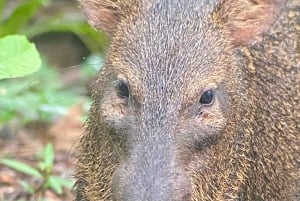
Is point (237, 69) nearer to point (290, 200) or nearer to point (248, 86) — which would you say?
point (248, 86)

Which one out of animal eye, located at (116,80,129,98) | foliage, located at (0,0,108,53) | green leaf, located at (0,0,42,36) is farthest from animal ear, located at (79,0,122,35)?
green leaf, located at (0,0,42,36)

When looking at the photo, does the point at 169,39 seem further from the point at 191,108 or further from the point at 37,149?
the point at 37,149

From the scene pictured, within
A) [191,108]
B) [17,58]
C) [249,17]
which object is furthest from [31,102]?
[191,108]

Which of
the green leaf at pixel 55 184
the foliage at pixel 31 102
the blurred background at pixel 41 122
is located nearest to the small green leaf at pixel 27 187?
the blurred background at pixel 41 122

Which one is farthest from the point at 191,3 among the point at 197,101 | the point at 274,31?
the point at 274,31

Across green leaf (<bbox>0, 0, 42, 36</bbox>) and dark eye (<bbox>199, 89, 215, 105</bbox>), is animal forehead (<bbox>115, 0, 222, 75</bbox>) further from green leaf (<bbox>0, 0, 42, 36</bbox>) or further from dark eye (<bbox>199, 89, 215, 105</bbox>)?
green leaf (<bbox>0, 0, 42, 36</bbox>)

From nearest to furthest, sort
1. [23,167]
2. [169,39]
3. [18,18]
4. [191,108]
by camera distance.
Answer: [191,108], [169,39], [23,167], [18,18]

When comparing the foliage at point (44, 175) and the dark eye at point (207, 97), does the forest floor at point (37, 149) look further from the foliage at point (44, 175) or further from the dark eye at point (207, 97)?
the dark eye at point (207, 97)
